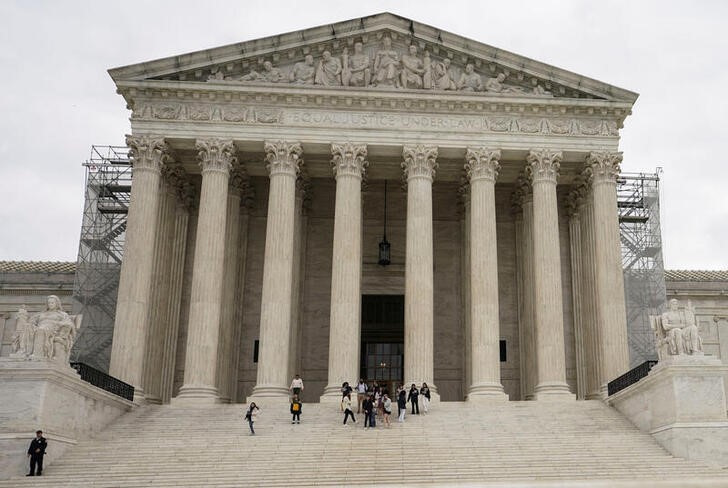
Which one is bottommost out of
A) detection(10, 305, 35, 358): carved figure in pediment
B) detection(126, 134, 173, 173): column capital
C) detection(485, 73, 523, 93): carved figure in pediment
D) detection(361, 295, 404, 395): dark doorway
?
detection(10, 305, 35, 358): carved figure in pediment

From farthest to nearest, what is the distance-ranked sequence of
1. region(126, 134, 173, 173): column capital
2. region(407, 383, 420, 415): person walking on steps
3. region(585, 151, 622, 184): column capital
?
region(585, 151, 622, 184): column capital → region(126, 134, 173, 173): column capital → region(407, 383, 420, 415): person walking on steps

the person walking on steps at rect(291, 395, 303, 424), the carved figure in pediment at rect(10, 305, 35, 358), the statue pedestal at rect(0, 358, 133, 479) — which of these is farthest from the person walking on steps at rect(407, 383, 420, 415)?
the carved figure in pediment at rect(10, 305, 35, 358)

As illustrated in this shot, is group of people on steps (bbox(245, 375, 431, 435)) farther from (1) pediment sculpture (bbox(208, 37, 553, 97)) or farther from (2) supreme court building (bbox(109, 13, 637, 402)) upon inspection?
(1) pediment sculpture (bbox(208, 37, 553, 97))

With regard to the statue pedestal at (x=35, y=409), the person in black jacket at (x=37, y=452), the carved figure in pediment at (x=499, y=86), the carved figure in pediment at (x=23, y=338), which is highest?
the carved figure in pediment at (x=499, y=86)

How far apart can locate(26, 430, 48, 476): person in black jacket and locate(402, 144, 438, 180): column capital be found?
62.1ft

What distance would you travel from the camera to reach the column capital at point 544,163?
36188 mm

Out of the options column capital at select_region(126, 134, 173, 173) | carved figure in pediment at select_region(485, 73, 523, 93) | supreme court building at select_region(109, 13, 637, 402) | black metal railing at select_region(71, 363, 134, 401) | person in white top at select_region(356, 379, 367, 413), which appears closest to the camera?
black metal railing at select_region(71, 363, 134, 401)

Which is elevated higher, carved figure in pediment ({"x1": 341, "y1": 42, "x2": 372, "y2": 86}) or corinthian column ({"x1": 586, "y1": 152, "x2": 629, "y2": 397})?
carved figure in pediment ({"x1": 341, "y1": 42, "x2": 372, "y2": 86})

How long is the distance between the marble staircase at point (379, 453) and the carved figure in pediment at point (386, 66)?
1485 centimetres

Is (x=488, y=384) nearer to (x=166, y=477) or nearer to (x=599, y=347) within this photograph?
(x=599, y=347)

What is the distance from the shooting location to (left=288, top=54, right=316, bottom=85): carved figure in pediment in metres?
36.4

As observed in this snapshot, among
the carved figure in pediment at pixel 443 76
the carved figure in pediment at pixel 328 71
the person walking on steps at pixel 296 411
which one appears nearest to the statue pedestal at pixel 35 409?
the person walking on steps at pixel 296 411

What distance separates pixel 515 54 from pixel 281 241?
13.4 metres

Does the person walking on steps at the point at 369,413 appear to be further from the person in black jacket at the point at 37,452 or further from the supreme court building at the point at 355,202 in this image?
the person in black jacket at the point at 37,452
